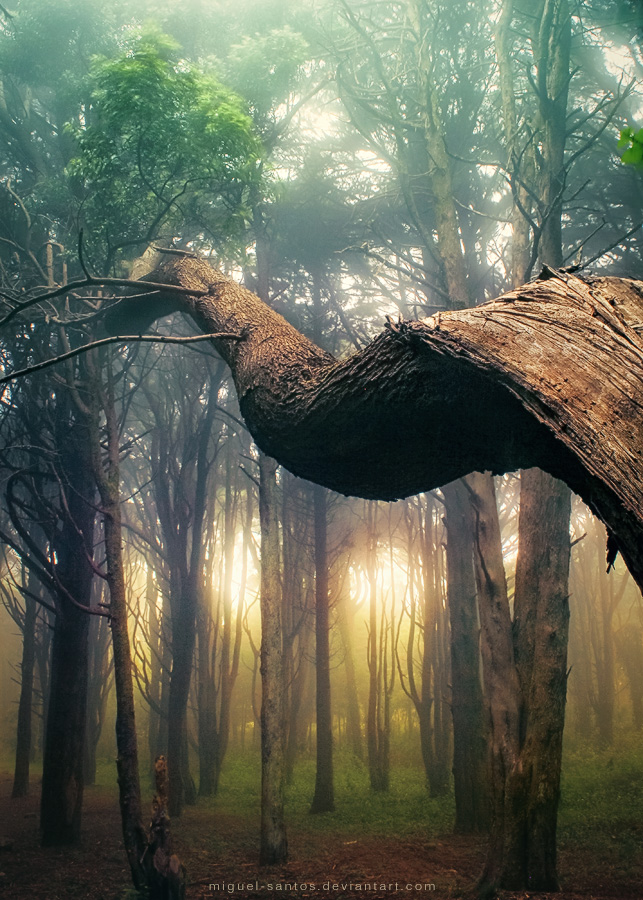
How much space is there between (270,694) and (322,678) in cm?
387

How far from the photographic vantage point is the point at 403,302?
1031 centimetres

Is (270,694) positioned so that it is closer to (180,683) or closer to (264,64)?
(180,683)

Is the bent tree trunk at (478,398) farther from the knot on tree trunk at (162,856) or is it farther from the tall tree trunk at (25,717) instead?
the tall tree trunk at (25,717)

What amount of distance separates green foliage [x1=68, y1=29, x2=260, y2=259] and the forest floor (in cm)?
630

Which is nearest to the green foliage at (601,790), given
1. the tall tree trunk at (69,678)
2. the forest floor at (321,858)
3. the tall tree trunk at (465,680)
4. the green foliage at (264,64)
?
the forest floor at (321,858)

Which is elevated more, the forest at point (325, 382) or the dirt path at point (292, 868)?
the forest at point (325, 382)

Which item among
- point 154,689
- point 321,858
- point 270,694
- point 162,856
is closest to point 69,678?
point 270,694

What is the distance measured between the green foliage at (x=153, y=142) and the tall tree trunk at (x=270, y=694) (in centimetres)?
356

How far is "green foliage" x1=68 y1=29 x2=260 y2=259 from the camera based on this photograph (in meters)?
5.54

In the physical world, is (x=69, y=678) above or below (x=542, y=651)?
below

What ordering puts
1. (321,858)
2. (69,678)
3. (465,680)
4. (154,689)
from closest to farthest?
(321,858) → (69,678) → (465,680) → (154,689)

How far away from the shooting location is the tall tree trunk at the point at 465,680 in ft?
24.8

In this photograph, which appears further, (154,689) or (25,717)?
(154,689)

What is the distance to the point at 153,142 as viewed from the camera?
5750mm
